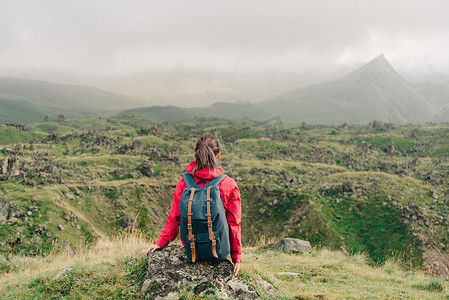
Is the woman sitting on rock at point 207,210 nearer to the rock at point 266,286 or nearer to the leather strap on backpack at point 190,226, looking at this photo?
the leather strap on backpack at point 190,226

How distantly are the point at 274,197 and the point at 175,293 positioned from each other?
99.1 feet

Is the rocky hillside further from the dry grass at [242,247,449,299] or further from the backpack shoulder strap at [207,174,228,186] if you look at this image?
the backpack shoulder strap at [207,174,228,186]

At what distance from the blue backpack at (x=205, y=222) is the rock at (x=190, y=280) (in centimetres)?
73

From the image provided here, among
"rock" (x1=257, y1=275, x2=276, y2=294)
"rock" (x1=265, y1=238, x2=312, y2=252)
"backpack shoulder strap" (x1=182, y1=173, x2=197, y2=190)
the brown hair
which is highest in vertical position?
the brown hair

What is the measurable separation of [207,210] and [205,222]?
0.74ft

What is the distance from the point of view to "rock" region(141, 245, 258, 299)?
5660 mm

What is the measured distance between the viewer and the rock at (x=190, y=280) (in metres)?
5.66

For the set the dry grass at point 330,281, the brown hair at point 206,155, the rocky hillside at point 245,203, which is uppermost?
the brown hair at point 206,155

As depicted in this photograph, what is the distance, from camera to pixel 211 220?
494cm

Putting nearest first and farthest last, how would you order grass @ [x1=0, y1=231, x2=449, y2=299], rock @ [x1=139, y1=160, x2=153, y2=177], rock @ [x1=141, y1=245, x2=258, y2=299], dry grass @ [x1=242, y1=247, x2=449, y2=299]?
rock @ [x1=141, y1=245, x2=258, y2=299] < grass @ [x1=0, y1=231, x2=449, y2=299] < dry grass @ [x1=242, y1=247, x2=449, y2=299] < rock @ [x1=139, y1=160, x2=153, y2=177]

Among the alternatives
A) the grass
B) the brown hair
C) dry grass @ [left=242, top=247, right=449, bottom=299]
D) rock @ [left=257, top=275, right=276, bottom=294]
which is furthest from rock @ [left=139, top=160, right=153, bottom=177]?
the brown hair

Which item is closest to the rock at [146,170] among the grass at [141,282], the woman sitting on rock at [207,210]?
the grass at [141,282]

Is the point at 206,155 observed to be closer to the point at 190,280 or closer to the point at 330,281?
the point at 190,280

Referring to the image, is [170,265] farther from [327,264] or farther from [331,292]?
[327,264]
